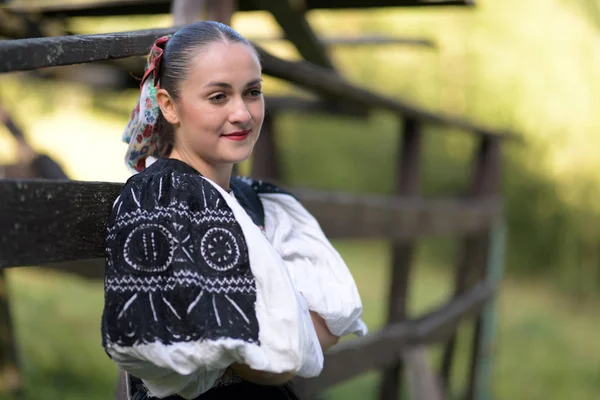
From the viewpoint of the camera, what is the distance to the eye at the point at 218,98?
5.40 ft

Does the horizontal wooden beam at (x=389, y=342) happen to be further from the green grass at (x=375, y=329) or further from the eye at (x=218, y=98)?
the eye at (x=218, y=98)

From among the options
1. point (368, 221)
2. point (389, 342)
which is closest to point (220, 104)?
point (368, 221)

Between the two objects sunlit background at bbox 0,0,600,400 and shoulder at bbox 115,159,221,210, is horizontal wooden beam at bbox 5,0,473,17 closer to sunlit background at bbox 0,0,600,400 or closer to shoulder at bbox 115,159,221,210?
shoulder at bbox 115,159,221,210

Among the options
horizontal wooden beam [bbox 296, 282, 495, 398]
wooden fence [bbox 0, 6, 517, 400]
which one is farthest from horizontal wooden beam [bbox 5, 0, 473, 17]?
horizontal wooden beam [bbox 296, 282, 495, 398]

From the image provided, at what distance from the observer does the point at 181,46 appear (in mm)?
1663

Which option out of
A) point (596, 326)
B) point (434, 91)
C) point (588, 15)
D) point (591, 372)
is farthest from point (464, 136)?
point (591, 372)

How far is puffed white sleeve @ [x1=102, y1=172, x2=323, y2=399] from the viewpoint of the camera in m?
1.44

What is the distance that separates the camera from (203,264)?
1474 millimetres

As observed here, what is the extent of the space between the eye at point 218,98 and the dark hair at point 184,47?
0.22 feet

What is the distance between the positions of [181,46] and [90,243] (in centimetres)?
43

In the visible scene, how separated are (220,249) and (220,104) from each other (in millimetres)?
320

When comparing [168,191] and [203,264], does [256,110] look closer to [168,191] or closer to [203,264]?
[168,191]

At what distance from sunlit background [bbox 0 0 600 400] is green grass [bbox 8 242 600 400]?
1.5 inches

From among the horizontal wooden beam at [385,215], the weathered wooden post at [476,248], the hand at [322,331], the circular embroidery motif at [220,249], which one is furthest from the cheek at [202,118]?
the weathered wooden post at [476,248]
